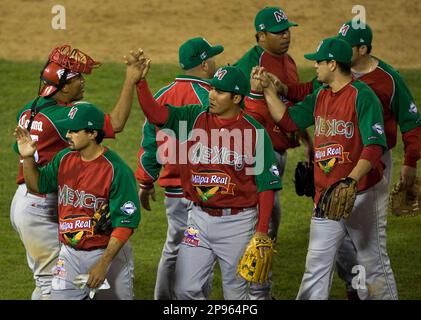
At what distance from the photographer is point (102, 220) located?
281 inches

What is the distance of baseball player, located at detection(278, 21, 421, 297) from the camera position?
8.30 m

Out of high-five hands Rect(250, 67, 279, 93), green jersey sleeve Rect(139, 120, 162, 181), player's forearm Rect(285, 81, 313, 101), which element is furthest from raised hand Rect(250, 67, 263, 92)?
green jersey sleeve Rect(139, 120, 162, 181)

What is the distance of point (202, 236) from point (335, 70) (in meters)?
1.42

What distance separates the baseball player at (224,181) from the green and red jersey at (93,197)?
0.52 meters

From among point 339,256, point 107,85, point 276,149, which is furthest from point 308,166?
point 107,85

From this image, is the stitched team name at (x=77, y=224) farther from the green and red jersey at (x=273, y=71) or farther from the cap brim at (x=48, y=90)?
the green and red jersey at (x=273, y=71)

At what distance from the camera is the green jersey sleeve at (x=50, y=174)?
7.31 meters

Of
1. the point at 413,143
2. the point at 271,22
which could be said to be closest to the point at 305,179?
the point at 413,143

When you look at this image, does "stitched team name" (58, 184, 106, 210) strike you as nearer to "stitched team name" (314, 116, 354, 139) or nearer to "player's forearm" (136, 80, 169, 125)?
"player's forearm" (136, 80, 169, 125)

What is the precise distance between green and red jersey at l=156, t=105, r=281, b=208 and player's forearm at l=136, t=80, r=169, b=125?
6 cm

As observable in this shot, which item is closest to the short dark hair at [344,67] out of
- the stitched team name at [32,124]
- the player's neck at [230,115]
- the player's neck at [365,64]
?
the player's neck at [365,64]

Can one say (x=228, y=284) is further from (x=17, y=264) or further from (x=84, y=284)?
(x=17, y=264)

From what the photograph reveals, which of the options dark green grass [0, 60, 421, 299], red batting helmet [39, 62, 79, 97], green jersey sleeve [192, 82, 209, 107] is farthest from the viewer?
dark green grass [0, 60, 421, 299]

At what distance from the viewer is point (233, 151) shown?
7.50m
